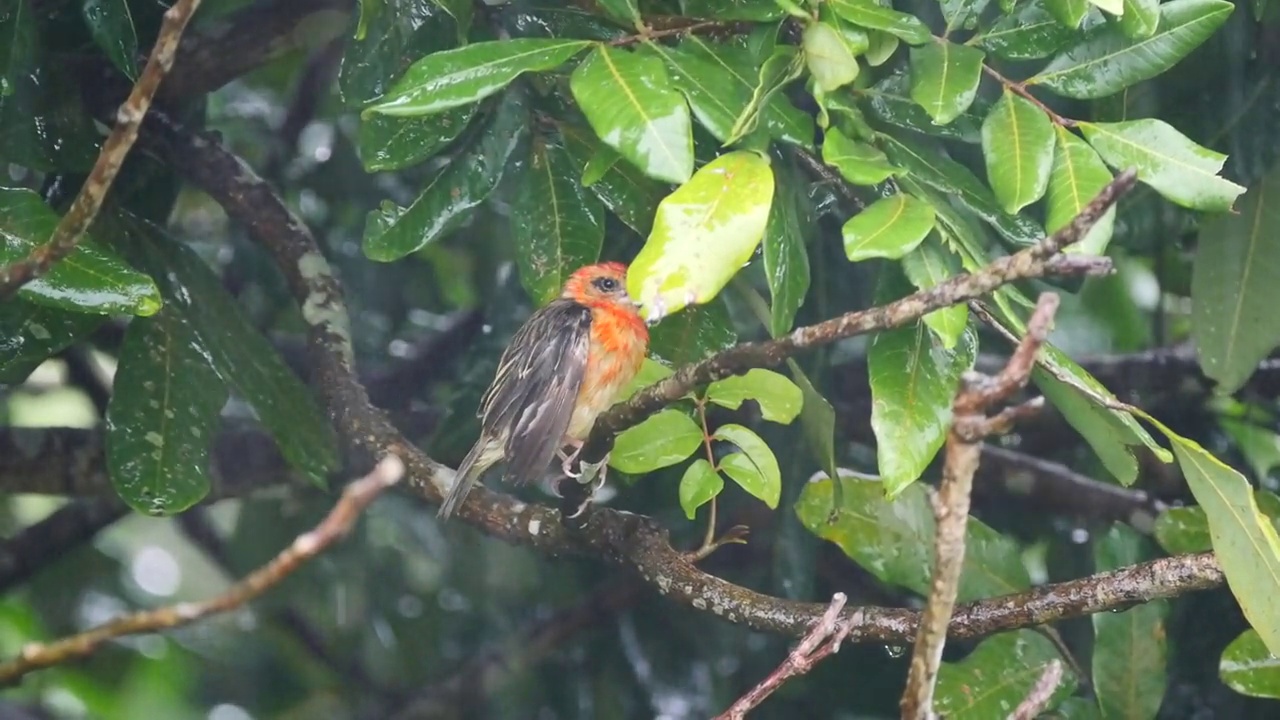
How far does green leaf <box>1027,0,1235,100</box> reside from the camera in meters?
2.30

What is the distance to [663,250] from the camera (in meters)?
1.93

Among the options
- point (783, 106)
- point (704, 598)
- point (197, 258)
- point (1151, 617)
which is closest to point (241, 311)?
point (197, 258)

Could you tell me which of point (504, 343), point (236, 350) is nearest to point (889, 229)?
point (236, 350)

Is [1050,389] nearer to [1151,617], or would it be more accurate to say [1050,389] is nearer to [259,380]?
[1151,617]

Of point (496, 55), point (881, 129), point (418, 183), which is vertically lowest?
point (418, 183)

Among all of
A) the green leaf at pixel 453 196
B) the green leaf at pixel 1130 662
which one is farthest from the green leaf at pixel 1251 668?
the green leaf at pixel 453 196

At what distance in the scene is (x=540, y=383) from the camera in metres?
3.38

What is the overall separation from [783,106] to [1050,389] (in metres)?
0.70

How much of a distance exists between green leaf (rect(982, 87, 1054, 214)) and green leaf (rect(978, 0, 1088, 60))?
14 centimetres

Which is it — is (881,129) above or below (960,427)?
below

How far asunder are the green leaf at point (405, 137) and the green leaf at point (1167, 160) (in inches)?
45.1

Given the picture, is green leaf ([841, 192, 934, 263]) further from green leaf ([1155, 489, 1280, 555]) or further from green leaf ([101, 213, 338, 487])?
green leaf ([101, 213, 338, 487])

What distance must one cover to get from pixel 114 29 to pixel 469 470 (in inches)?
46.8

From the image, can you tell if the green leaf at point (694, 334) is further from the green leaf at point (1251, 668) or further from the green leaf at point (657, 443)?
the green leaf at point (1251, 668)
